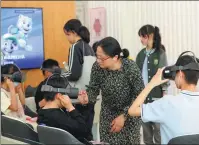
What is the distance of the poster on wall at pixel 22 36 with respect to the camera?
15.5ft

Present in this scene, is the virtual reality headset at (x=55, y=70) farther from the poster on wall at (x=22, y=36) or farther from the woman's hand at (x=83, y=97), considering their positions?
the poster on wall at (x=22, y=36)

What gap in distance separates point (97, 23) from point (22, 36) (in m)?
1.20

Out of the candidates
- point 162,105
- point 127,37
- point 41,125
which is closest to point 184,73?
point 162,105

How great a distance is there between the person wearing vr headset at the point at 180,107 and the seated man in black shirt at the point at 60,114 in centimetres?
50

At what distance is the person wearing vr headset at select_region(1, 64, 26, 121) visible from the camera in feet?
9.89

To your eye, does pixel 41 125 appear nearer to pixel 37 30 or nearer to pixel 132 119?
pixel 132 119

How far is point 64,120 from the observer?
221 cm

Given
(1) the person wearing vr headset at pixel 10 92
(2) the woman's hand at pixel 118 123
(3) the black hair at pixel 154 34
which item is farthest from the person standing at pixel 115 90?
(3) the black hair at pixel 154 34

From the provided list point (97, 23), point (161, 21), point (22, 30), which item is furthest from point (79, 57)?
point (97, 23)

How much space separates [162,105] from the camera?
1752 millimetres

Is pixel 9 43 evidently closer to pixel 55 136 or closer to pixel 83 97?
pixel 83 97

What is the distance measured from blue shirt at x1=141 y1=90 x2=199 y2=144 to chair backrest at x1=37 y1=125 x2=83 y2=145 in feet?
1.69

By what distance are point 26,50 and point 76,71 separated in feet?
6.92

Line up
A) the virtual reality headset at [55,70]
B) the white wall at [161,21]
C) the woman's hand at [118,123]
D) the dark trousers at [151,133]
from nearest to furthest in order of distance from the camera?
the woman's hand at [118,123] < the virtual reality headset at [55,70] < the dark trousers at [151,133] < the white wall at [161,21]
